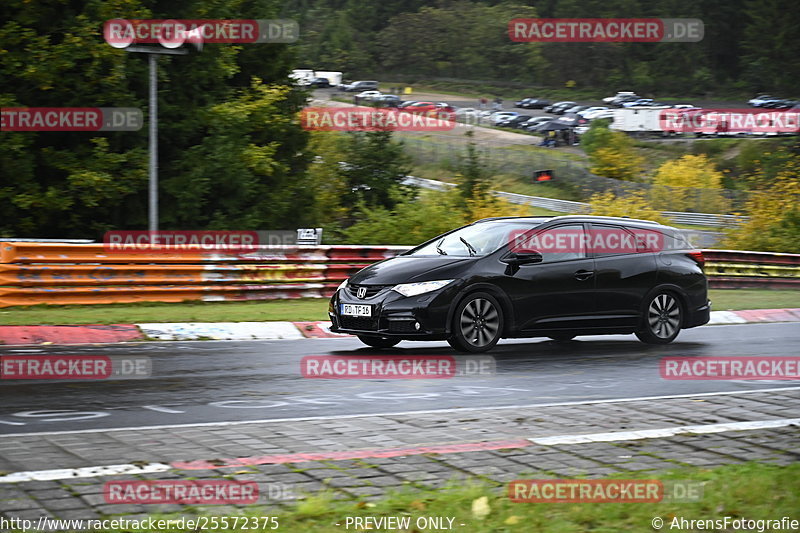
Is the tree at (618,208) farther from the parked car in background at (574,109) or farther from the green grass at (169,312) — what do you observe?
the parked car in background at (574,109)

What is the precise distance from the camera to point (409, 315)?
1120cm

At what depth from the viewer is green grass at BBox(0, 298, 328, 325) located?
46.3ft

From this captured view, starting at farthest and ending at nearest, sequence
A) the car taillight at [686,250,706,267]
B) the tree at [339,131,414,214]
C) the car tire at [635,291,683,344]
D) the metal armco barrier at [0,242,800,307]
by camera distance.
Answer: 1. the tree at [339,131,414,214]
2. the metal armco barrier at [0,242,800,307]
3. the car taillight at [686,250,706,267]
4. the car tire at [635,291,683,344]

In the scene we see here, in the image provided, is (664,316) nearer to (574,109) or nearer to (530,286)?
(530,286)

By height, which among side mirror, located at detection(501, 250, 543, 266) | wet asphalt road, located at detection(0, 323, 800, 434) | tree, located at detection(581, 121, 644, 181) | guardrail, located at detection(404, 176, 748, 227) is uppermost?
tree, located at detection(581, 121, 644, 181)

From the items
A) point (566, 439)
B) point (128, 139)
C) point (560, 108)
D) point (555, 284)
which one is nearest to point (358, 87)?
point (560, 108)

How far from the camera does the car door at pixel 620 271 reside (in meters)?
Result: 12.7

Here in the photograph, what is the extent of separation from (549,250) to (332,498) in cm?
761

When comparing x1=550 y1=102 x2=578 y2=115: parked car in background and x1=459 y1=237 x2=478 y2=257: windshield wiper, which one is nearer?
x1=459 y1=237 x2=478 y2=257: windshield wiper

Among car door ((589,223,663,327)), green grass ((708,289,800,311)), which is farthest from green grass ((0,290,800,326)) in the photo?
green grass ((708,289,800,311))

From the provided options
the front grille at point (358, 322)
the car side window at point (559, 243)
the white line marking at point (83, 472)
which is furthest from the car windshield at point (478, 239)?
the white line marking at point (83, 472)

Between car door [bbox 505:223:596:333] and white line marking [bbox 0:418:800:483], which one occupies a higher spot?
car door [bbox 505:223:596:333]

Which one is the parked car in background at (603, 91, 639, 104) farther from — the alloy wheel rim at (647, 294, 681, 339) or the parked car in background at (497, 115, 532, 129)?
the alloy wheel rim at (647, 294, 681, 339)

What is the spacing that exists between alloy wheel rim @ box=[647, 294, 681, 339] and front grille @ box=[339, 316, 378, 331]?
3.86 meters
